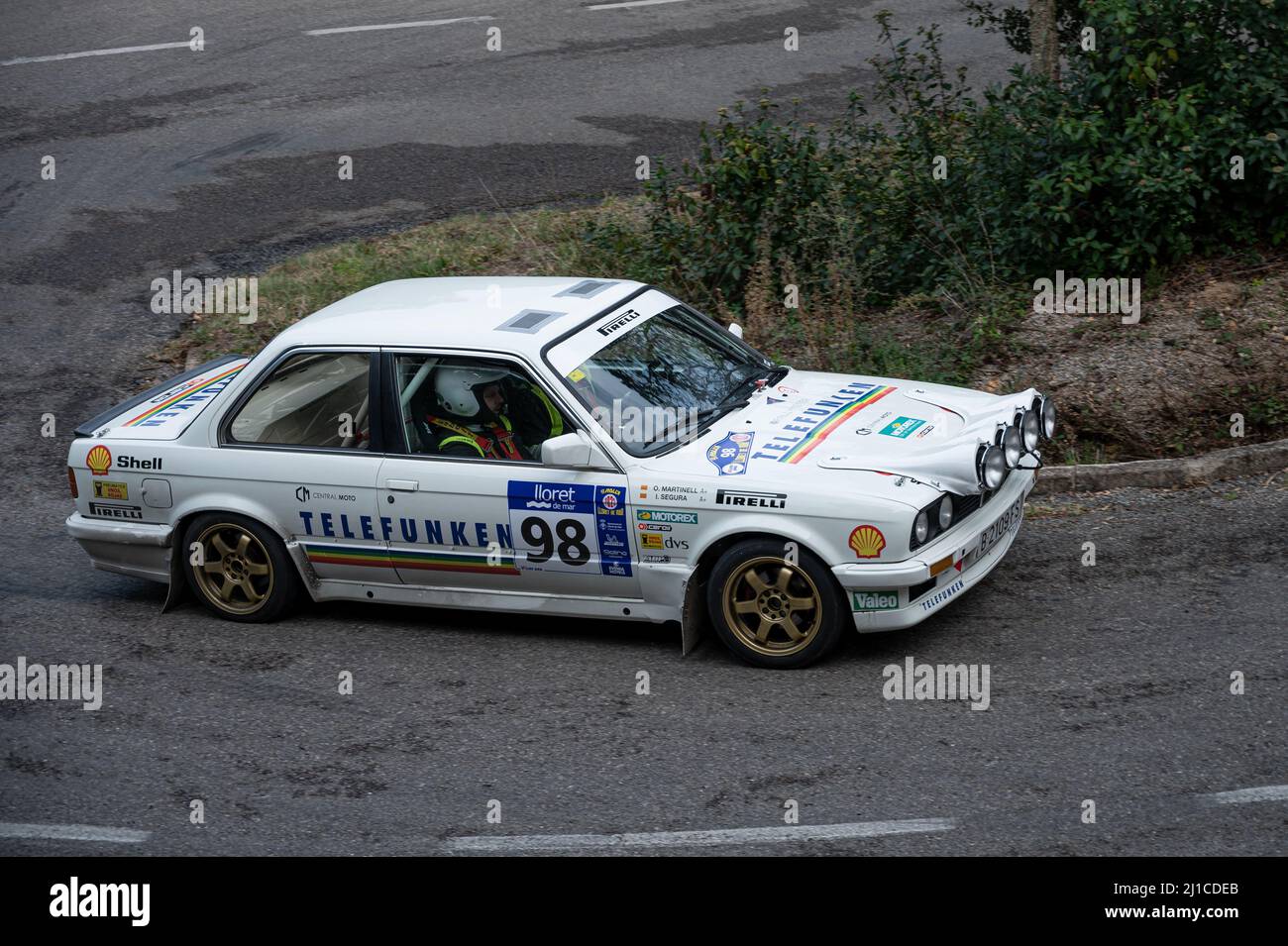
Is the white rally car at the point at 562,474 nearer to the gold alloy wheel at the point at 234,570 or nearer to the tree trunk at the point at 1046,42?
the gold alloy wheel at the point at 234,570

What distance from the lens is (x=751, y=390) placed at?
7.54m

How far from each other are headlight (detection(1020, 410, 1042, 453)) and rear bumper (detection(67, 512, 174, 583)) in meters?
4.44

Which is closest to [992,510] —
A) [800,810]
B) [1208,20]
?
[800,810]

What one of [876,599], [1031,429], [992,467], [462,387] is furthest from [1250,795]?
[462,387]

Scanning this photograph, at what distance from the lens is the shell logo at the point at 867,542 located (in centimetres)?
637

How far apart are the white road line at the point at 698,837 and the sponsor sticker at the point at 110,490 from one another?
3202mm

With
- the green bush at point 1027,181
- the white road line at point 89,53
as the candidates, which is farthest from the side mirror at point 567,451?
the white road line at point 89,53

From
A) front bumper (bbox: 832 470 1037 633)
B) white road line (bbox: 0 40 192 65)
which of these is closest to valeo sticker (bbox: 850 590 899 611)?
front bumper (bbox: 832 470 1037 633)

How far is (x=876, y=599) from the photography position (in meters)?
6.49

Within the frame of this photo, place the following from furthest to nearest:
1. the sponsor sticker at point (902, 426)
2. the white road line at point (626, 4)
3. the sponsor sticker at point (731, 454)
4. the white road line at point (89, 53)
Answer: the white road line at point (626, 4) → the white road line at point (89, 53) → the sponsor sticker at point (902, 426) → the sponsor sticker at point (731, 454)

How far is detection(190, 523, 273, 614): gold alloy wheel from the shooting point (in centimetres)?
757

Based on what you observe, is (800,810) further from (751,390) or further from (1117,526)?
(1117,526)

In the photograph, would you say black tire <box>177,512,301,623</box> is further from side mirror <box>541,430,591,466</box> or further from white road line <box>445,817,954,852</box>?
white road line <box>445,817,954,852</box>

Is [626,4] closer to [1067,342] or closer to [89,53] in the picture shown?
[89,53]
